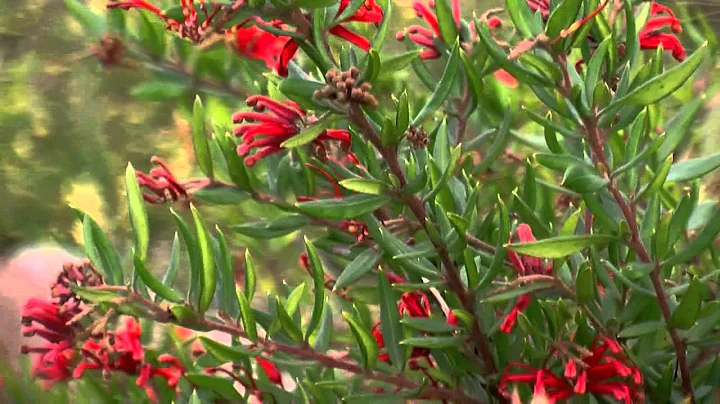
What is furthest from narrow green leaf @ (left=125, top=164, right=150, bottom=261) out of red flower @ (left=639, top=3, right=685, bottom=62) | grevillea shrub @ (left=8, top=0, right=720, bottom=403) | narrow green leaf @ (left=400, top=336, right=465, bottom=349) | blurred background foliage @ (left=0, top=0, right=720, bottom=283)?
blurred background foliage @ (left=0, top=0, right=720, bottom=283)

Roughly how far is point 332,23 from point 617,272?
13 centimetres

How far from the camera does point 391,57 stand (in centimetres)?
28

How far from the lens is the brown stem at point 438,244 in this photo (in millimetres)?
258

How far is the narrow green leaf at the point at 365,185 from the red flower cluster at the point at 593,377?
8 centimetres

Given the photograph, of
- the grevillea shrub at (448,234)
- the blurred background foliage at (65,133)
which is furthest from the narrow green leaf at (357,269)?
the blurred background foliage at (65,133)

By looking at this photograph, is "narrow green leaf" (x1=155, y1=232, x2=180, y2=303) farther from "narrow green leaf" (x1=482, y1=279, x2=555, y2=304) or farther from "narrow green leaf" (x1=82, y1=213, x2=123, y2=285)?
"narrow green leaf" (x1=482, y1=279, x2=555, y2=304)

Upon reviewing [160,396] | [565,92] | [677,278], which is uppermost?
[565,92]

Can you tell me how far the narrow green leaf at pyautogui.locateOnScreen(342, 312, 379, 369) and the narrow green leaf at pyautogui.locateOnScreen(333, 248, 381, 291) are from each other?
0.06ft

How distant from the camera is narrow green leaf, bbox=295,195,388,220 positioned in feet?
0.89

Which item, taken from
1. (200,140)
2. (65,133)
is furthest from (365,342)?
(65,133)

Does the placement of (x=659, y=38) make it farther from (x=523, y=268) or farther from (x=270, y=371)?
(x=270, y=371)

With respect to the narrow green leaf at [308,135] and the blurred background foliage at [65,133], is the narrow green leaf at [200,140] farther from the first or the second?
the blurred background foliage at [65,133]

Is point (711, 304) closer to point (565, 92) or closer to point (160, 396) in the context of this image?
point (565, 92)

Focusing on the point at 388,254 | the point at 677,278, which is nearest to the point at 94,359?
the point at 388,254
